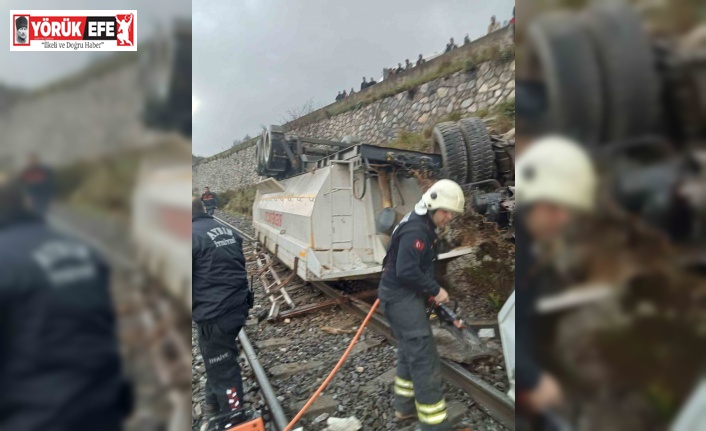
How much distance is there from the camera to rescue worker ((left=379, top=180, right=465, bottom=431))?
8.71ft

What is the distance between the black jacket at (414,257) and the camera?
9.07 ft

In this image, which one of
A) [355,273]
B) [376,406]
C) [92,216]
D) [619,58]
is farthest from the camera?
[355,273]

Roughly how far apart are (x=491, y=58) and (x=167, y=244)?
9.54 m

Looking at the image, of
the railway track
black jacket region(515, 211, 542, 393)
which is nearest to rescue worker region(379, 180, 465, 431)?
the railway track

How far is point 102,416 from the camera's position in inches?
43.8

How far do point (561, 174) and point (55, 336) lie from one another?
4.59ft

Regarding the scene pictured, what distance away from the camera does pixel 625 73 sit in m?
0.77

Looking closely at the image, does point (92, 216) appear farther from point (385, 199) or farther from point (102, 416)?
point (385, 199)

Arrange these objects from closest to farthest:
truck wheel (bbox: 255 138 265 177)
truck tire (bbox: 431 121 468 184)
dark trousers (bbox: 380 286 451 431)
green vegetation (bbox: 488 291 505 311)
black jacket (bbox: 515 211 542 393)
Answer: black jacket (bbox: 515 211 542 393)
dark trousers (bbox: 380 286 451 431)
green vegetation (bbox: 488 291 505 311)
truck tire (bbox: 431 121 468 184)
truck wheel (bbox: 255 138 265 177)

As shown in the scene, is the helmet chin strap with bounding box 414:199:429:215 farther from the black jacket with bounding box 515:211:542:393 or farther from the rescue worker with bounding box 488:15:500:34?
the rescue worker with bounding box 488:15:500:34

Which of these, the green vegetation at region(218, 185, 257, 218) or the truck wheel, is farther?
the green vegetation at region(218, 185, 257, 218)

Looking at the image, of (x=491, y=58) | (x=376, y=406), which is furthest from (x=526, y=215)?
(x=491, y=58)

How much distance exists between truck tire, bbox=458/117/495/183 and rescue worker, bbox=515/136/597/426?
428 cm

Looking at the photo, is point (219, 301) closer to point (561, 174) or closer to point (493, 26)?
point (561, 174)
